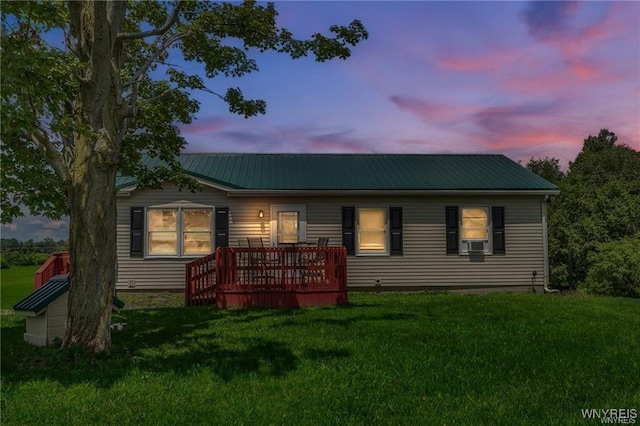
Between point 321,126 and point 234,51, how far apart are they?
10768mm

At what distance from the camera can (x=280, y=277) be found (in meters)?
10.5

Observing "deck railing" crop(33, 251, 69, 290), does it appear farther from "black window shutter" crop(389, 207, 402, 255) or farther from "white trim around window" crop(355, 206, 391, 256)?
"black window shutter" crop(389, 207, 402, 255)

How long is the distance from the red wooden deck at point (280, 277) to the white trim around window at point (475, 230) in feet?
17.8

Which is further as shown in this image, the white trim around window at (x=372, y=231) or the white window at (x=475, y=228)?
the white window at (x=475, y=228)

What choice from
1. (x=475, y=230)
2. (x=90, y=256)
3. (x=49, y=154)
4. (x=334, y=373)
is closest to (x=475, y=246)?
(x=475, y=230)

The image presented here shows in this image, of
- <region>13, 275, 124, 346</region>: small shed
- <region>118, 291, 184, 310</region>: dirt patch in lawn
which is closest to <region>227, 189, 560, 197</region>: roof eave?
<region>118, 291, 184, 310</region>: dirt patch in lawn

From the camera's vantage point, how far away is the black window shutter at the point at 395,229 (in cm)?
1399

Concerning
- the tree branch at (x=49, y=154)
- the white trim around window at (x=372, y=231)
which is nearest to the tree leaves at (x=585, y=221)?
the white trim around window at (x=372, y=231)

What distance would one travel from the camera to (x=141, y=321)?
862cm

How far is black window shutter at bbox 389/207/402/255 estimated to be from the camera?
1399cm

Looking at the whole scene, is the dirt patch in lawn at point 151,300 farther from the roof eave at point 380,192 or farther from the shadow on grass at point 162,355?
the roof eave at point 380,192

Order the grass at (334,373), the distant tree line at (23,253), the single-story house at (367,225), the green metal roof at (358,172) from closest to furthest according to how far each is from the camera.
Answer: the grass at (334,373), the single-story house at (367,225), the green metal roof at (358,172), the distant tree line at (23,253)
